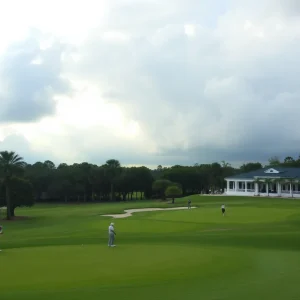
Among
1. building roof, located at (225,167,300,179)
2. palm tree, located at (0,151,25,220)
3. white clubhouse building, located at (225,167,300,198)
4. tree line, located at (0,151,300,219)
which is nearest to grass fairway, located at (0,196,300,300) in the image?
palm tree, located at (0,151,25,220)

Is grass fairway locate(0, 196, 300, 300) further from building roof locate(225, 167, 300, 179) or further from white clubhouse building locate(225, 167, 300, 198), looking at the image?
building roof locate(225, 167, 300, 179)

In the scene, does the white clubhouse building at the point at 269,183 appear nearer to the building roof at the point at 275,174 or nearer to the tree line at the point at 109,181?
the building roof at the point at 275,174

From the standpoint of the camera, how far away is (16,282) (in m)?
19.1

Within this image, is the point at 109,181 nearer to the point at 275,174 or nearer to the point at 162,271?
the point at 275,174

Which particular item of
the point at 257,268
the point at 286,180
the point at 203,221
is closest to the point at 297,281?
the point at 257,268

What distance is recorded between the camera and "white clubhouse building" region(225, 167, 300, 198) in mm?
110500

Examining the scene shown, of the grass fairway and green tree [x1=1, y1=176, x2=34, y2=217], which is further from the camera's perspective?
green tree [x1=1, y1=176, x2=34, y2=217]

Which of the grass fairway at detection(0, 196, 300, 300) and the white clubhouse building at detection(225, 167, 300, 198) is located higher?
the white clubhouse building at detection(225, 167, 300, 198)

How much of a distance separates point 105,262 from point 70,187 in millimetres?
117542

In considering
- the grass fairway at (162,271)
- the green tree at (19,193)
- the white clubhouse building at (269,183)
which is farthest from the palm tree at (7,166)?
the white clubhouse building at (269,183)

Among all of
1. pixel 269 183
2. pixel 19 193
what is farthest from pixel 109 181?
pixel 19 193

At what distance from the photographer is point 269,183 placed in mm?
114062

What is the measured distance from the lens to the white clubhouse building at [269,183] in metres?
110

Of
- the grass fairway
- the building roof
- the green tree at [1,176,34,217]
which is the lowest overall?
the grass fairway
